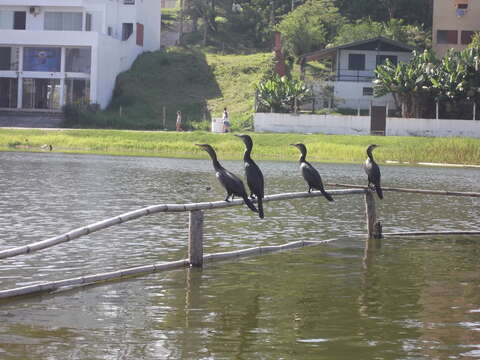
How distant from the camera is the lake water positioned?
11.2 m

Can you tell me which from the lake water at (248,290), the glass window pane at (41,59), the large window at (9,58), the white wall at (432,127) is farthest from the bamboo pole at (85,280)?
the large window at (9,58)

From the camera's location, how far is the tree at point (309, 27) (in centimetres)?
8206

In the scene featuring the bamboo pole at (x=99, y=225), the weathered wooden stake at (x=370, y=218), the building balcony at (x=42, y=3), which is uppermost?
the building balcony at (x=42, y=3)

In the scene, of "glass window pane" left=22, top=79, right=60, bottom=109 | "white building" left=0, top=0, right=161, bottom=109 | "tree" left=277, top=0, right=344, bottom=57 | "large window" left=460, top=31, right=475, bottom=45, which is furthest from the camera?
"large window" left=460, top=31, right=475, bottom=45

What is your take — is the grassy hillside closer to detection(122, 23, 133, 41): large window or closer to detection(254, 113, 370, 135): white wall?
detection(122, 23, 133, 41): large window

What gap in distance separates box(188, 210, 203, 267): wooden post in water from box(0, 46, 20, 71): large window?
64511mm

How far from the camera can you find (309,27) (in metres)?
82.5

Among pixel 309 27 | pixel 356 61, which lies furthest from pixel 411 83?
pixel 309 27

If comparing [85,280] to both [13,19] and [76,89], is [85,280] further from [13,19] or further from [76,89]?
[13,19]

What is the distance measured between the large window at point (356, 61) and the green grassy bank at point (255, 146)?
15724mm

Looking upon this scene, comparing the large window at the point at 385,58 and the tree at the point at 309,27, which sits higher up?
the tree at the point at 309,27

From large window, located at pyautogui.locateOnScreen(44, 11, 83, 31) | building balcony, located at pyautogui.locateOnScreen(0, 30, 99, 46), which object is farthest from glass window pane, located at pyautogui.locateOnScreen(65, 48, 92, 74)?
large window, located at pyautogui.locateOnScreen(44, 11, 83, 31)

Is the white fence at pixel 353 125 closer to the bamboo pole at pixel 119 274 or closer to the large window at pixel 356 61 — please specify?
the large window at pixel 356 61

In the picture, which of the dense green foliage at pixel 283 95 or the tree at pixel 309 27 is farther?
the tree at pixel 309 27
